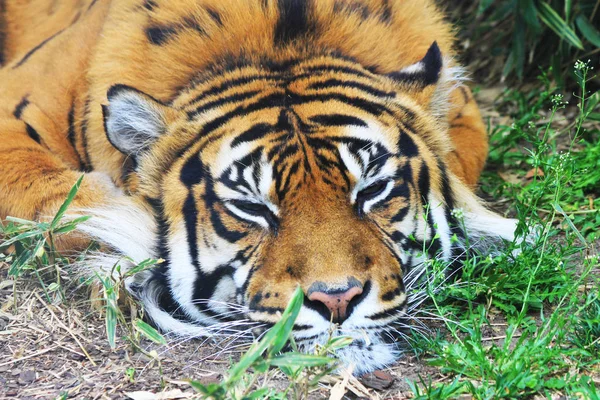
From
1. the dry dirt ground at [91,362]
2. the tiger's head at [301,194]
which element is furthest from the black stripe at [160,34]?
the dry dirt ground at [91,362]

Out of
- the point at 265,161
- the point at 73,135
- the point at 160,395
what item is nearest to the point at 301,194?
the point at 265,161

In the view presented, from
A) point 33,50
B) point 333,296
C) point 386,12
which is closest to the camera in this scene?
point 333,296

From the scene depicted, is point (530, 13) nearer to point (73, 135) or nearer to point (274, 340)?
point (73, 135)

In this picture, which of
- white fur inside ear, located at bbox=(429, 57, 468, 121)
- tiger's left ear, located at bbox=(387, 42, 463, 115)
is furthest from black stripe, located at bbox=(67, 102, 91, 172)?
white fur inside ear, located at bbox=(429, 57, 468, 121)

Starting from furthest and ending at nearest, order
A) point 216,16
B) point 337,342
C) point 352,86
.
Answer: point 216,16 → point 352,86 → point 337,342

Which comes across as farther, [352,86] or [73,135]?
[73,135]

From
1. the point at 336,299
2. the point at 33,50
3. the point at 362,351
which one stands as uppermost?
the point at 33,50

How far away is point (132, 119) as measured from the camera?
3.38 metres

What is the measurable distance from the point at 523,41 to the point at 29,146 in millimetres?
3341

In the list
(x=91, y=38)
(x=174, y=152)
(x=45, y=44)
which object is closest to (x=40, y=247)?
(x=174, y=152)

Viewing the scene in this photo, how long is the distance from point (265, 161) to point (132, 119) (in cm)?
64

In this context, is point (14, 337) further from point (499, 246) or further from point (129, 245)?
point (499, 246)

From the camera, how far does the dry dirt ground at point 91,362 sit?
294 centimetres

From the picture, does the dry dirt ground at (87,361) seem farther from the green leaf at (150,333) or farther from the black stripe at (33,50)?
the black stripe at (33,50)
